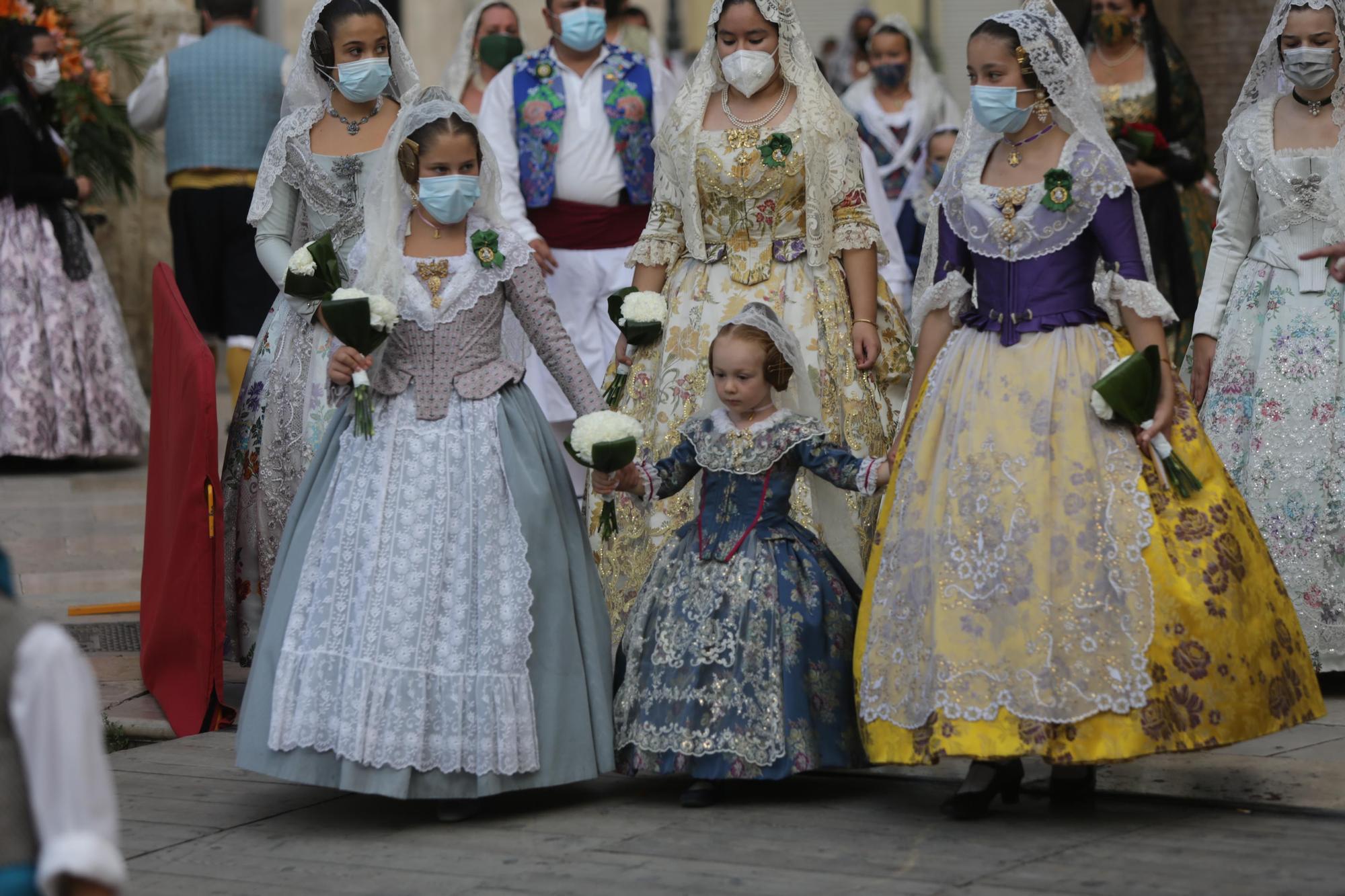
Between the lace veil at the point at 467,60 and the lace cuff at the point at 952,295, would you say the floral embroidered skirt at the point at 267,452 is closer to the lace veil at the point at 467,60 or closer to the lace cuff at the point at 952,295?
the lace cuff at the point at 952,295

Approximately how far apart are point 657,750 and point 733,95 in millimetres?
2240

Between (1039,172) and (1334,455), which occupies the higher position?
(1039,172)

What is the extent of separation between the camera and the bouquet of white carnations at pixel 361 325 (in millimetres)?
5168

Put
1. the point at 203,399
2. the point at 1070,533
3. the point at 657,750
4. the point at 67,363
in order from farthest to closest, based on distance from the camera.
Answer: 1. the point at 67,363
2. the point at 203,399
3. the point at 657,750
4. the point at 1070,533

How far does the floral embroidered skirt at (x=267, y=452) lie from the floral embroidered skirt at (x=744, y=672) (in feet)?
5.25

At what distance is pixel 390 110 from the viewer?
6543mm

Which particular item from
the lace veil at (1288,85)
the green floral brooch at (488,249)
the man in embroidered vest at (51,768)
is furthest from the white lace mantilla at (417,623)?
the lace veil at (1288,85)

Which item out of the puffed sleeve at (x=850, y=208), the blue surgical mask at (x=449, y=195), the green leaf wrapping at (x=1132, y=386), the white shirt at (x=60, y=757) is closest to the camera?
the white shirt at (x=60, y=757)

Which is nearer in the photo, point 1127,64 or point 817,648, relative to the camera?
point 817,648

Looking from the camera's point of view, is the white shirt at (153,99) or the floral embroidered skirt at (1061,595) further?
the white shirt at (153,99)

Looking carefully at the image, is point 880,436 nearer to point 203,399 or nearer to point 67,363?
point 203,399

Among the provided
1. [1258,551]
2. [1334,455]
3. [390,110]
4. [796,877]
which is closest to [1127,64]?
[1334,455]

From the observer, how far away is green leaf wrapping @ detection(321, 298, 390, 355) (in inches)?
203

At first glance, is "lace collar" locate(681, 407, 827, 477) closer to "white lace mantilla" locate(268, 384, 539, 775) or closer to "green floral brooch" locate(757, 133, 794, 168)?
"white lace mantilla" locate(268, 384, 539, 775)
